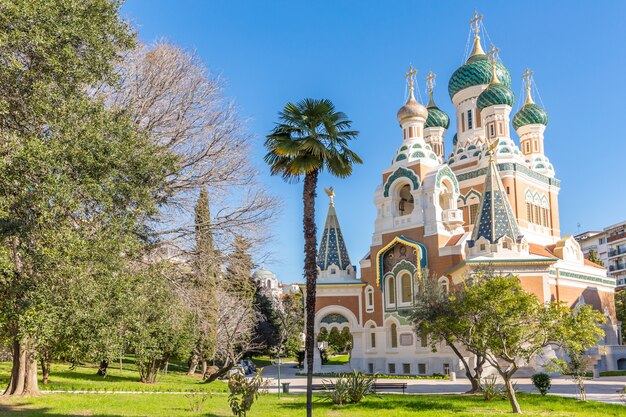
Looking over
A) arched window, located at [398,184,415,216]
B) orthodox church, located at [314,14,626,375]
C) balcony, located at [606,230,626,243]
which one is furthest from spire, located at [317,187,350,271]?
balcony, located at [606,230,626,243]

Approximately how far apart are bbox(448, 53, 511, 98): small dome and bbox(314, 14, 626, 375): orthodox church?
0.23 feet

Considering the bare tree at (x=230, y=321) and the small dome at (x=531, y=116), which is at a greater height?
the small dome at (x=531, y=116)

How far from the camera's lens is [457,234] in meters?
33.0

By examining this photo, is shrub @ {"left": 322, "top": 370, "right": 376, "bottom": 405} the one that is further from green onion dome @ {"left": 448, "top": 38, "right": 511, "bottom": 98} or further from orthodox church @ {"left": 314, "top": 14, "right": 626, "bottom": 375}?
green onion dome @ {"left": 448, "top": 38, "right": 511, "bottom": 98}

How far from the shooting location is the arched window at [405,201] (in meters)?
35.9

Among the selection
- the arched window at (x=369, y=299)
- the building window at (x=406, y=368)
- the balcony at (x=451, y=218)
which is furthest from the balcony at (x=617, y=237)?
the building window at (x=406, y=368)

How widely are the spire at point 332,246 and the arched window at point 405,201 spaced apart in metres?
4.51

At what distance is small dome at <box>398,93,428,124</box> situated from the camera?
36531mm

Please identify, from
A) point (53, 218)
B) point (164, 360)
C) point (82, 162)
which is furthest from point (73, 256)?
point (164, 360)

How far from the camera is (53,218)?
11.1 meters

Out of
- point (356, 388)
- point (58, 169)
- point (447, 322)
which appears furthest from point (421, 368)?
point (58, 169)

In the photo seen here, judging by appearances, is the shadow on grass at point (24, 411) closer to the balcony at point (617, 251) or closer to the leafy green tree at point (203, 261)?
the leafy green tree at point (203, 261)

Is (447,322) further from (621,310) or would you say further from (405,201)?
(621,310)

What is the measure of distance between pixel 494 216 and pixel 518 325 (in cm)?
1535
